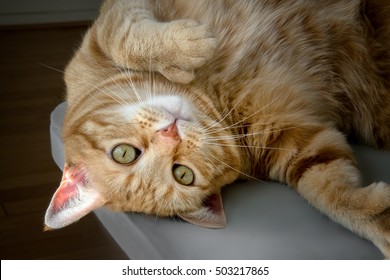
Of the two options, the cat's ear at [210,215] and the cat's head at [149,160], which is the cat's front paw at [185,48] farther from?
the cat's ear at [210,215]

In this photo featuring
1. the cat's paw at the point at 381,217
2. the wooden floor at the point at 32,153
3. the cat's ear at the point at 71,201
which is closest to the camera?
the cat's paw at the point at 381,217

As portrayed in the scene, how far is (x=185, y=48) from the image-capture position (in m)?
1.34

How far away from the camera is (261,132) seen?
4.62ft

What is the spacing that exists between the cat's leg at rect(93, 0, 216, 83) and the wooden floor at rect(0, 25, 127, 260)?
0.56m

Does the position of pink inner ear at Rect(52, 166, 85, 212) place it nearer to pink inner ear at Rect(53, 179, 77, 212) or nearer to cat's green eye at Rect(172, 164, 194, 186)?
pink inner ear at Rect(53, 179, 77, 212)

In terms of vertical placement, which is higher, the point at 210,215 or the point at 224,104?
the point at 224,104

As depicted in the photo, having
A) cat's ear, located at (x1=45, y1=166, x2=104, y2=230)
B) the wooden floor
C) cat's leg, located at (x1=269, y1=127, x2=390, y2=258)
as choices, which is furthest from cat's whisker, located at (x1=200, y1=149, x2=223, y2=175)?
the wooden floor

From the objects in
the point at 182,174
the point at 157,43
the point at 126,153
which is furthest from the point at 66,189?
the point at 157,43

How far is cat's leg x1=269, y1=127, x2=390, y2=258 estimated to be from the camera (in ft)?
3.93

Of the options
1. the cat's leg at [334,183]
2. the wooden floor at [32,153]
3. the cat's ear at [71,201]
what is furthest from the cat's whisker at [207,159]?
the wooden floor at [32,153]

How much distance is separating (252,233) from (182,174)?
9.1 inches

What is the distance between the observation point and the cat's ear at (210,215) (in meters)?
1.25

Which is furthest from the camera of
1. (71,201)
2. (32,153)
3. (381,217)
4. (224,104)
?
(32,153)

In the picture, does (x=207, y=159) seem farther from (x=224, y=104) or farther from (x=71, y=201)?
(x=71, y=201)
